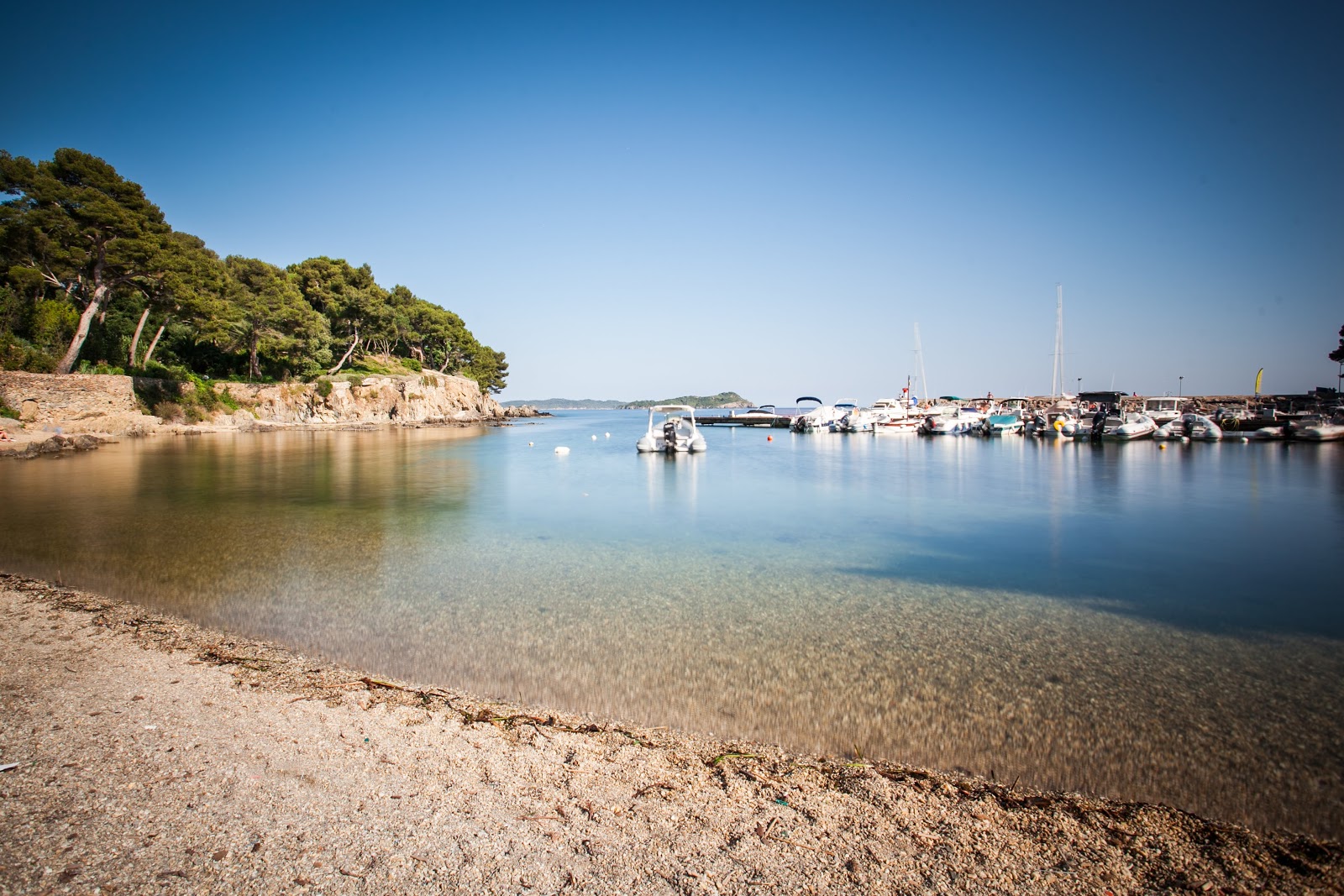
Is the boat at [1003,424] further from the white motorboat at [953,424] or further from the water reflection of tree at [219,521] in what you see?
the water reflection of tree at [219,521]

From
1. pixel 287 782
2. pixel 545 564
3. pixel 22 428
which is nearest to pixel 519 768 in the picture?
pixel 287 782

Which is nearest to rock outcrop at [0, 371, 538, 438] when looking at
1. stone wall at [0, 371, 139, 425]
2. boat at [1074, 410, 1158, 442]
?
stone wall at [0, 371, 139, 425]

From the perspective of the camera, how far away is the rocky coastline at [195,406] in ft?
90.0

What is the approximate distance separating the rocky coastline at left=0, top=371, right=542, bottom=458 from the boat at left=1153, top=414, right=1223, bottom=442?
59178 mm

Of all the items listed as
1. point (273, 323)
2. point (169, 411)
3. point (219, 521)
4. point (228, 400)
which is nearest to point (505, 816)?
point (219, 521)

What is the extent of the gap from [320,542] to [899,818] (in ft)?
35.4

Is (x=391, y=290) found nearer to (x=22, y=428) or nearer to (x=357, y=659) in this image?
(x=22, y=428)

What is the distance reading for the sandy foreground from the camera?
2.72 m

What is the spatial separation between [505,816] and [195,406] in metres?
48.8

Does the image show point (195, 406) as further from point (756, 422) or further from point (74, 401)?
point (756, 422)

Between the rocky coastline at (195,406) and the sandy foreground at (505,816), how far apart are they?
29938mm

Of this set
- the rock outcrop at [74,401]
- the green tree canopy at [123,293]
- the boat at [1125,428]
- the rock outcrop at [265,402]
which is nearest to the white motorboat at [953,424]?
the boat at [1125,428]

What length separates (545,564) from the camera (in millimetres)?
9867

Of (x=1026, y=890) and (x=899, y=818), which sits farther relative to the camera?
(x=899, y=818)
